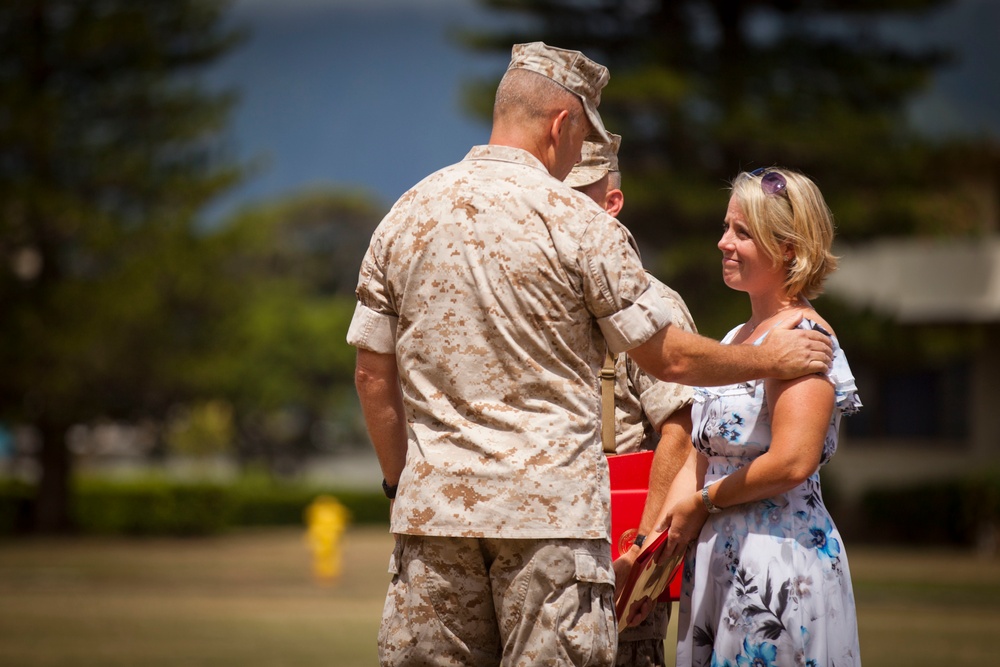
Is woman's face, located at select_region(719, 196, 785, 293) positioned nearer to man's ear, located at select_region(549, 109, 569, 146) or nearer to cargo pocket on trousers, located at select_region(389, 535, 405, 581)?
man's ear, located at select_region(549, 109, 569, 146)

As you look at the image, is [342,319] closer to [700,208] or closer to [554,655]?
[700,208]

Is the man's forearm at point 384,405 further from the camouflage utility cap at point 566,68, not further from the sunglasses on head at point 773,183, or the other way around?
the sunglasses on head at point 773,183

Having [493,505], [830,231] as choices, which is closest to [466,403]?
[493,505]

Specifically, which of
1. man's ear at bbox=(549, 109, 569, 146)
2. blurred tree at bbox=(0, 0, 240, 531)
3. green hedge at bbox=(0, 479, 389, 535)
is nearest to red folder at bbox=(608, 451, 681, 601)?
man's ear at bbox=(549, 109, 569, 146)

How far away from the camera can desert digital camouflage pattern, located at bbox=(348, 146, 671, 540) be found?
3.09 meters

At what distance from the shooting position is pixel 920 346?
27031 mm

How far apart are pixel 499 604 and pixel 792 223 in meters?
1.34

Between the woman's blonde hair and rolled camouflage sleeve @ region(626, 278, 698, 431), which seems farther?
rolled camouflage sleeve @ region(626, 278, 698, 431)

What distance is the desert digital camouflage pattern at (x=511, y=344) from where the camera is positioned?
3086 millimetres

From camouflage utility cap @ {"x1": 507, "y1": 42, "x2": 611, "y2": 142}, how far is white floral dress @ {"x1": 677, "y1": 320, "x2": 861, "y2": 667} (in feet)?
2.86

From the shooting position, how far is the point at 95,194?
30.5 m

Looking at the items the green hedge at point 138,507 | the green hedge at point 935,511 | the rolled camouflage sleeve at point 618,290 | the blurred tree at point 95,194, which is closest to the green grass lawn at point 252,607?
the green hedge at point 935,511

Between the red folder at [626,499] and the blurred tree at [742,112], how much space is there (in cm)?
2219

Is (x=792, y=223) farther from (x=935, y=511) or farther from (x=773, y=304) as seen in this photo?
(x=935, y=511)
